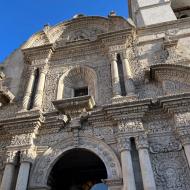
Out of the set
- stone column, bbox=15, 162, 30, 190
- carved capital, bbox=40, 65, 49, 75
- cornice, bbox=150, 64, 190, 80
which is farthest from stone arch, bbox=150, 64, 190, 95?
stone column, bbox=15, 162, 30, 190

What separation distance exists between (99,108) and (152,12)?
6387mm

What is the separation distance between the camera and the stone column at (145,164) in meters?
6.08

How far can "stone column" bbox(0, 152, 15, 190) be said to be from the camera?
6.86 metres

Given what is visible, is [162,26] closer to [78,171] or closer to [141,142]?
[141,142]

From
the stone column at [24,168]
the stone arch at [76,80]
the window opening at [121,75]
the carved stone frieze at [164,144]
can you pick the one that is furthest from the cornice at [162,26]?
the stone column at [24,168]

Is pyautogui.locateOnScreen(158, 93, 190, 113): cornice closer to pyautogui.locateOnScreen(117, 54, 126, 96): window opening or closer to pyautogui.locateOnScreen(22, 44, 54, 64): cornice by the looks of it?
pyautogui.locateOnScreen(117, 54, 126, 96): window opening

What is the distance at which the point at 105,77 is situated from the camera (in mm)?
9227

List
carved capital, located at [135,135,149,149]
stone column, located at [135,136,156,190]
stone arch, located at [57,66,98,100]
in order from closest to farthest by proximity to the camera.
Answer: stone column, located at [135,136,156,190]
carved capital, located at [135,135,149,149]
stone arch, located at [57,66,98,100]

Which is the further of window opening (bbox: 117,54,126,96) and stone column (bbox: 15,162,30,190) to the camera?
window opening (bbox: 117,54,126,96)

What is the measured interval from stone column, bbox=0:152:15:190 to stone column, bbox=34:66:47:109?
1.90 metres

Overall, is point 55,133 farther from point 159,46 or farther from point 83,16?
point 83,16

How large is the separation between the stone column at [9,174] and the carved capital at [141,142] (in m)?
3.40

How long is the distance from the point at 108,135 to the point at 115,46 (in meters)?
3.78

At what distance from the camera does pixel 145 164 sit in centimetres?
641
